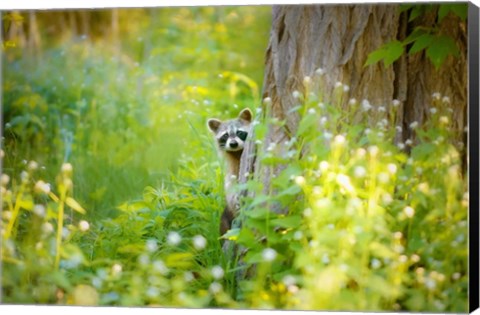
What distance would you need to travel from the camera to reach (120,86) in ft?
25.0

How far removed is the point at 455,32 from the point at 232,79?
6.68 ft

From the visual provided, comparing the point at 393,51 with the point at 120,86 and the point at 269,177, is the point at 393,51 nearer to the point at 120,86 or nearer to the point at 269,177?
the point at 269,177

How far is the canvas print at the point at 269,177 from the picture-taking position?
18.7 feet

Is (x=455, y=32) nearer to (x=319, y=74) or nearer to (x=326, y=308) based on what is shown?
(x=319, y=74)

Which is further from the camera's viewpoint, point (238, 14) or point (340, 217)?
point (238, 14)

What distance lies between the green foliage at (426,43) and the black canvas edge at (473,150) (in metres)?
0.12

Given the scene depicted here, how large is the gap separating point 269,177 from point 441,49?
1091 millimetres

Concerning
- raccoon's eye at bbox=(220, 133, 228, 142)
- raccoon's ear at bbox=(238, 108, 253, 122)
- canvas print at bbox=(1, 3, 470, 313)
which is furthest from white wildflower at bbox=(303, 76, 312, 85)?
raccoon's eye at bbox=(220, 133, 228, 142)

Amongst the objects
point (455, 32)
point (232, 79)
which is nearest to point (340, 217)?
point (455, 32)

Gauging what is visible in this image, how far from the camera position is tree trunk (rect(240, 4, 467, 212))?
19.3 feet

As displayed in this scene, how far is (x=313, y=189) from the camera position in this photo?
5.81 metres

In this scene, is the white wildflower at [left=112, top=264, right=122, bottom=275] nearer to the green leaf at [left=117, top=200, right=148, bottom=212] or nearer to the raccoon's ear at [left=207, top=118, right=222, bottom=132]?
the green leaf at [left=117, top=200, right=148, bottom=212]

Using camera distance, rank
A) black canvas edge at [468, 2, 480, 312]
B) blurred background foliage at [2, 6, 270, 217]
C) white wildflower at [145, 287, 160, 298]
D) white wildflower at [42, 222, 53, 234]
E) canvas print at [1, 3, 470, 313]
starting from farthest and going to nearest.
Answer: blurred background foliage at [2, 6, 270, 217]
white wildflower at [42, 222, 53, 234]
white wildflower at [145, 287, 160, 298]
canvas print at [1, 3, 470, 313]
black canvas edge at [468, 2, 480, 312]

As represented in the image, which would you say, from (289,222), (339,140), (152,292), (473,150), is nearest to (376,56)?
(339,140)
